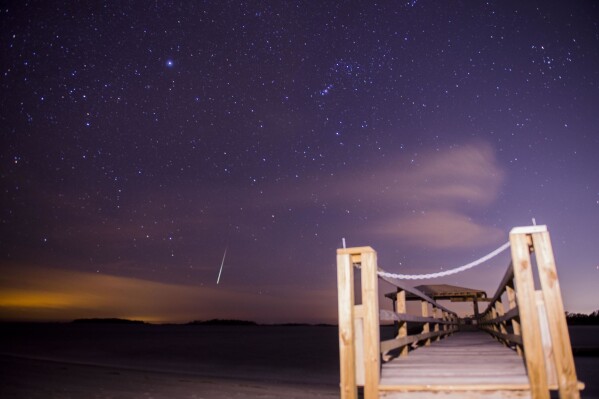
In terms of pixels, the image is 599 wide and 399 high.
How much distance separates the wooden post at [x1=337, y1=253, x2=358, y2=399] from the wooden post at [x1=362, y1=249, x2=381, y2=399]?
12 cm

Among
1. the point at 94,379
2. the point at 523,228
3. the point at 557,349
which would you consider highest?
the point at 523,228

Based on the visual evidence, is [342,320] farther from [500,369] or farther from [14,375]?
[14,375]

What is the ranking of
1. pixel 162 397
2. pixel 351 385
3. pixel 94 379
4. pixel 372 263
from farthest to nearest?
pixel 94 379 < pixel 162 397 < pixel 372 263 < pixel 351 385

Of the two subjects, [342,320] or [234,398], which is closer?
[342,320]

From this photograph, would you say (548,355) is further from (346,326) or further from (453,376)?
(346,326)

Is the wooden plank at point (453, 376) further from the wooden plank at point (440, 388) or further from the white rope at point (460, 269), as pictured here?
the white rope at point (460, 269)

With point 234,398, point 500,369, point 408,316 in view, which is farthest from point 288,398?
point 500,369

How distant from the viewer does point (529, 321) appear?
121 inches

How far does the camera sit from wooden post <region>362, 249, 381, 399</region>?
327cm

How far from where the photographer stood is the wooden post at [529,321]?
301 centimetres

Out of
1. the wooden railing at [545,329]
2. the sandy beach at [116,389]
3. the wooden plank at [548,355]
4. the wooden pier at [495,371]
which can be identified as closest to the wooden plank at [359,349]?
the wooden pier at [495,371]

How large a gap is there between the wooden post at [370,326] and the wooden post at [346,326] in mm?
116

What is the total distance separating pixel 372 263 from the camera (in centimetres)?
349

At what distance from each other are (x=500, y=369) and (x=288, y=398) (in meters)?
8.88
